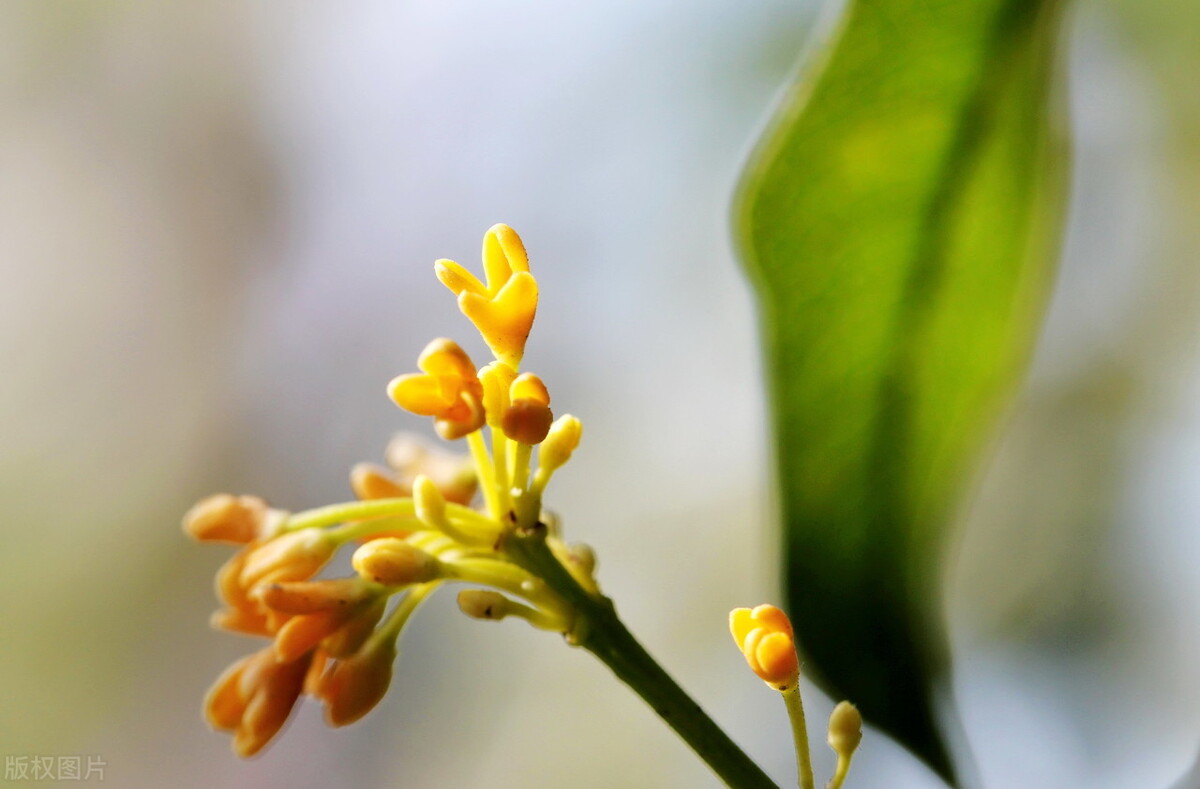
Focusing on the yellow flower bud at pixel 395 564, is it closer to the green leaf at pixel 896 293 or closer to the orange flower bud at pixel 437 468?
the orange flower bud at pixel 437 468

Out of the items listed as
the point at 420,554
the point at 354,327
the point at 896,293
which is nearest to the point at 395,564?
the point at 420,554

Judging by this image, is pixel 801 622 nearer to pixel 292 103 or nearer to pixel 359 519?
pixel 359 519

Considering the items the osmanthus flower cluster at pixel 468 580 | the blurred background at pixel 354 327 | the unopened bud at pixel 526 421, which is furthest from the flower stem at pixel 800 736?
the blurred background at pixel 354 327

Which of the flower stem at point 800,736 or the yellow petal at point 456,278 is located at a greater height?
the yellow petal at point 456,278

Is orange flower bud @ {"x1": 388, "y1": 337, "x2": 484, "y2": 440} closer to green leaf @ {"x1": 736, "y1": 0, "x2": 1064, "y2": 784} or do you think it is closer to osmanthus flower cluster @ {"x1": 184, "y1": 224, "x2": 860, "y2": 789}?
osmanthus flower cluster @ {"x1": 184, "y1": 224, "x2": 860, "y2": 789}

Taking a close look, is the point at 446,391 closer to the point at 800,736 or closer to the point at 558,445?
the point at 558,445

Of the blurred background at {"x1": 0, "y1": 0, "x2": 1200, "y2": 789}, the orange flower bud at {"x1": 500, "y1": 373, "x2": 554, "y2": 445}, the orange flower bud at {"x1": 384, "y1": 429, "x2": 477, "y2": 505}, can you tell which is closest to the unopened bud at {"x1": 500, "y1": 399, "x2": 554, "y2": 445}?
the orange flower bud at {"x1": 500, "y1": 373, "x2": 554, "y2": 445}

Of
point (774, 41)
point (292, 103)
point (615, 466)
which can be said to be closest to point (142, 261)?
point (292, 103)
